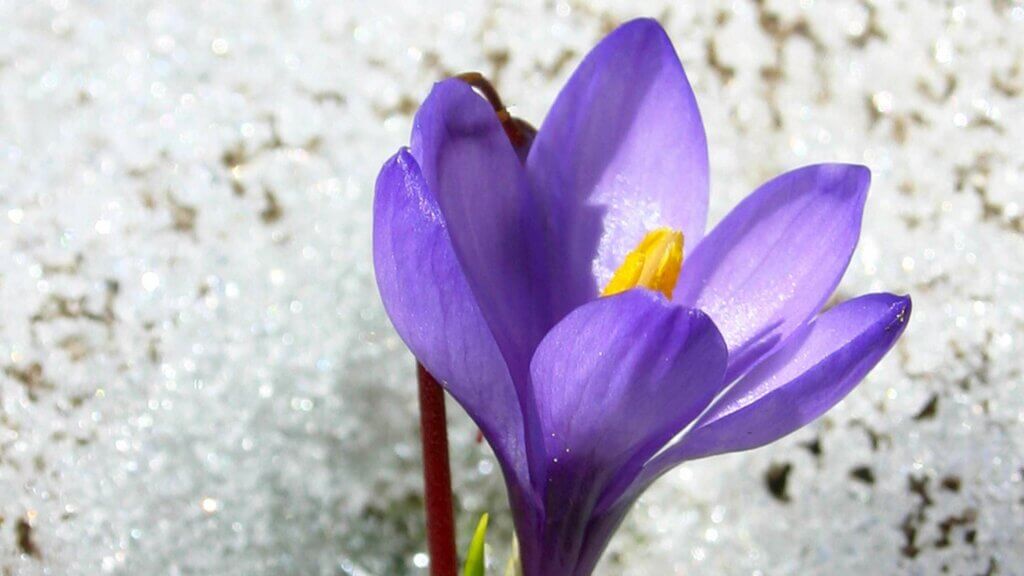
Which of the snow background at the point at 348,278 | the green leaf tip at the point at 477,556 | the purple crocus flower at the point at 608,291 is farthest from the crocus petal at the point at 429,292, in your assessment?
the snow background at the point at 348,278

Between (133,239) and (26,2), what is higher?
(26,2)

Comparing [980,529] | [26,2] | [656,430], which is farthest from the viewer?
[26,2]

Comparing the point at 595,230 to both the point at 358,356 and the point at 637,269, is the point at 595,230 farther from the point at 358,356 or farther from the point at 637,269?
the point at 358,356

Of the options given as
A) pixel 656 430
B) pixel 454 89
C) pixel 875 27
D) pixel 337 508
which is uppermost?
pixel 875 27

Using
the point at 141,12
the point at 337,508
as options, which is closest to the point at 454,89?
the point at 337,508

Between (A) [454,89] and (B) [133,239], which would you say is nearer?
(A) [454,89]

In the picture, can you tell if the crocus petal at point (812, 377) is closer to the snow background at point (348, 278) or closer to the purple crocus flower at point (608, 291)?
the purple crocus flower at point (608, 291)
